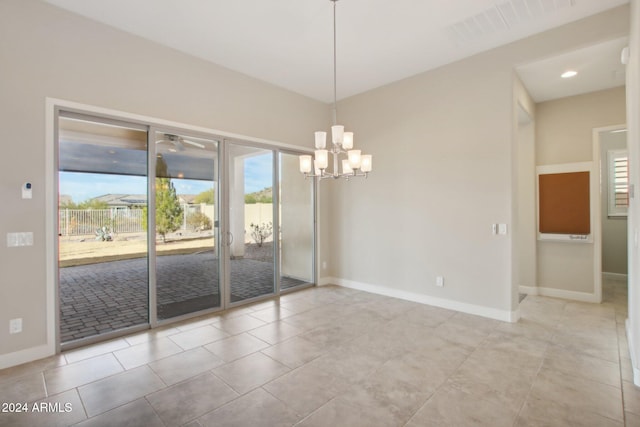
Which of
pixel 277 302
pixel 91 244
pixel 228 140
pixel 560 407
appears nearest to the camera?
pixel 560 407

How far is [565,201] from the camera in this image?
16.1ft

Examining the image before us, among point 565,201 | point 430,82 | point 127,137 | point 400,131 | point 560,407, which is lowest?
point 560,407

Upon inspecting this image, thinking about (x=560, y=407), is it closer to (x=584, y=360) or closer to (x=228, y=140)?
(x=584, y=360)

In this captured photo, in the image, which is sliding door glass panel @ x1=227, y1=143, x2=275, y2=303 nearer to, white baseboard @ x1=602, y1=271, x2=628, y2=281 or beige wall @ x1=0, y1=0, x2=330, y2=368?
beige wall @ x1=0, y1=0, x2=330, y2=368

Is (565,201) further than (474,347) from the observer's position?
Yes

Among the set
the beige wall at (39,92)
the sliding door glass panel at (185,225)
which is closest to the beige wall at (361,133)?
the beige wall at (39,92)

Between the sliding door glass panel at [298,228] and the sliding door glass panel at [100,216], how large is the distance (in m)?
2.49

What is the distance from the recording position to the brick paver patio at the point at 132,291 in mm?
3697

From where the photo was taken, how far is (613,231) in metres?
6.34

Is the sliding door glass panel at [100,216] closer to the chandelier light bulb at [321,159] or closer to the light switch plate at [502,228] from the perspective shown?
the chandelier light bulb at [321,159]

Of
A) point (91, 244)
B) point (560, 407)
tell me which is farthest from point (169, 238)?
point (560, 407)

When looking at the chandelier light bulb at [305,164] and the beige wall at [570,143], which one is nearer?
the chandelier light bulb at [305,164]

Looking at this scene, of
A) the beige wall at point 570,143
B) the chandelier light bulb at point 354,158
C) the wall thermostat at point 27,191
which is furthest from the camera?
the beige wall at point 570,143

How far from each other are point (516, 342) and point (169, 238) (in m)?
4.28
